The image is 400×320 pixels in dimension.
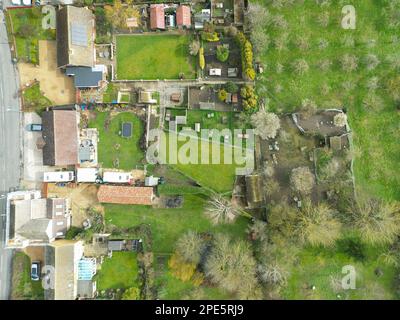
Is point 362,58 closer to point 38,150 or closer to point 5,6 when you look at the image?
point 38,150

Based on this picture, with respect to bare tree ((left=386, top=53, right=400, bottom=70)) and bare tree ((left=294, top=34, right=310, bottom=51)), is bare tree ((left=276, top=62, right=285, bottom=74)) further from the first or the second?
bare tree ((left=386, top=53, right=400, bottom=70))

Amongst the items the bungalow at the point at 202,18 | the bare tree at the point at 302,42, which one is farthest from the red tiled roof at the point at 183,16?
the bare tree at the point at 302,42

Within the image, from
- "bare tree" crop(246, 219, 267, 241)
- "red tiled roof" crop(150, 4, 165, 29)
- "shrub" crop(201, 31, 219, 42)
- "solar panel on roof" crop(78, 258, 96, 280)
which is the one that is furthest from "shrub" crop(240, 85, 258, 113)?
"solar panel on roof" crop(78, 258, 96, 280)

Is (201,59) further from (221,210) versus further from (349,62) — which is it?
(221,210)

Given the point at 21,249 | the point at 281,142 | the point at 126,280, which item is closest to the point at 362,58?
the point at 281,142

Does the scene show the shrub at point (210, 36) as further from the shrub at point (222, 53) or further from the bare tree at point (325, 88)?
the bare tree at point (325, 88)

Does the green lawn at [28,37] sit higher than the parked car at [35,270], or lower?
higher
